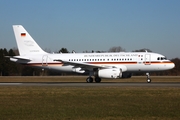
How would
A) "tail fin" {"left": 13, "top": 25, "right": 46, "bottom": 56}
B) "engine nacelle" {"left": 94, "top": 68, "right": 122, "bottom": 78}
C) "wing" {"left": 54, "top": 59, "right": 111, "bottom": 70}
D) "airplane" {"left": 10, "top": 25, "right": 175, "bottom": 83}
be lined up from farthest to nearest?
"tail fin" {"left": 13, "top": 25, "right": 46, "bottom": 56} → "airplane" {"left": 10, "top": 25, "right": 175, "bottom": 83} → "wing" {"left": 54, "top": 59, "right": 111, "bottom": 70} → "engine nacelle" {"left": 94, "top": 68, "right": 122, "bottom": 78}

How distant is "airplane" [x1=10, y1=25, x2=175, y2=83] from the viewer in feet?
148

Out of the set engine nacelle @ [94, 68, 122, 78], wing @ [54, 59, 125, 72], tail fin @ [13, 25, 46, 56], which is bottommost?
engine nacelle @ [94, 68, 122, 78]

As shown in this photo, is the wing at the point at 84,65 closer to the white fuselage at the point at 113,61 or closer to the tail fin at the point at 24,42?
the white fuselage at the point at 113,61

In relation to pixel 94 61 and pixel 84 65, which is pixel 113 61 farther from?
pixel 84 65

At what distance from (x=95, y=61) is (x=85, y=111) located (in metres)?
31.1

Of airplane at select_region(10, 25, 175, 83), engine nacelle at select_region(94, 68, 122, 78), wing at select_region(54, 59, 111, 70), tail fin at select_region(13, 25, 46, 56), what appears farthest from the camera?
tail fin at select_region(13, 25, 46, 56)

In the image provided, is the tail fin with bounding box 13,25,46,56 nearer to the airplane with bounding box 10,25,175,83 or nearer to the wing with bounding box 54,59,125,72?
the airplane with bounding box 10,25,175,83

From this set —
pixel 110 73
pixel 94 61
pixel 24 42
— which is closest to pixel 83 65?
pixel 94 61

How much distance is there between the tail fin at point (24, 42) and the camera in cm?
5081

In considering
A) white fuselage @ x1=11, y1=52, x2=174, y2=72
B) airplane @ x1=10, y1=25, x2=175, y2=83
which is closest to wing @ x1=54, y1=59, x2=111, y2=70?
airplane @ x1=10, y1=25, x2=175, y2=83

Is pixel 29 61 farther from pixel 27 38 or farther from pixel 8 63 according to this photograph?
pixel 8 63

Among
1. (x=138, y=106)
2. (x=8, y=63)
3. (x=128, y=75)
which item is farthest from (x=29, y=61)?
(x=8, y=63)

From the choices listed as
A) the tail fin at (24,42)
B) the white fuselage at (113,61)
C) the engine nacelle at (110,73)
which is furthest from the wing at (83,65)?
the tail fin at (24,42)

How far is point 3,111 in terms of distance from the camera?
1633 cm
